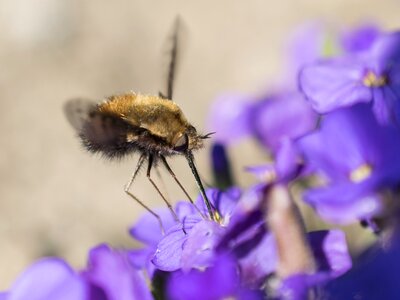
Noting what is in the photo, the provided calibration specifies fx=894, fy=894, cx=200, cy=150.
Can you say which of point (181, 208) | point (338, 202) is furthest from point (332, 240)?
point (181, 208)

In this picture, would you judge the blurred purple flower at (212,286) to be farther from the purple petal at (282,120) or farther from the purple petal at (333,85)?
the purple petal at (282,120)

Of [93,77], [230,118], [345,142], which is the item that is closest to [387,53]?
[345,142]

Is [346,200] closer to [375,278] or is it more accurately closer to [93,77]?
[375,278]

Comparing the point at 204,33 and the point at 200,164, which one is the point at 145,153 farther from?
the point at 204,33

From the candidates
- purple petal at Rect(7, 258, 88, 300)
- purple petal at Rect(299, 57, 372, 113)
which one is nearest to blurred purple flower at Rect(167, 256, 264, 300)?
purple petal at Rect(7, 258, 88, 300)

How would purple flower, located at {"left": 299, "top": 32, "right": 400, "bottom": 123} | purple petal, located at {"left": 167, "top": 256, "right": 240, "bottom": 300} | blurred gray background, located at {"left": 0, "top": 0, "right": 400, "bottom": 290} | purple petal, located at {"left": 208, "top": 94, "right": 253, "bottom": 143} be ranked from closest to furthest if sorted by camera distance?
purple petal, located at {"left": 167, "top": 256, "right": 240, "bottom": 300}
purple flower, located at {"left": 299, "top": 32, "right": 400, "bottom": 123}
purple petal, located at {"left": 208, "top": 94, "right": 253, "bottom": 143}
blurred gray background, located at {"left": 0, "top": 0, "right": 400, "bottom": 290}

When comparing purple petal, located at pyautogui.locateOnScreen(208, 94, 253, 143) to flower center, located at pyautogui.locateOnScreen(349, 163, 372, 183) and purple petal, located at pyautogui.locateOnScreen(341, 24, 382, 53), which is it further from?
flower center, located at pyautogui.locateOnScreen(349, 163, 372, 183)
